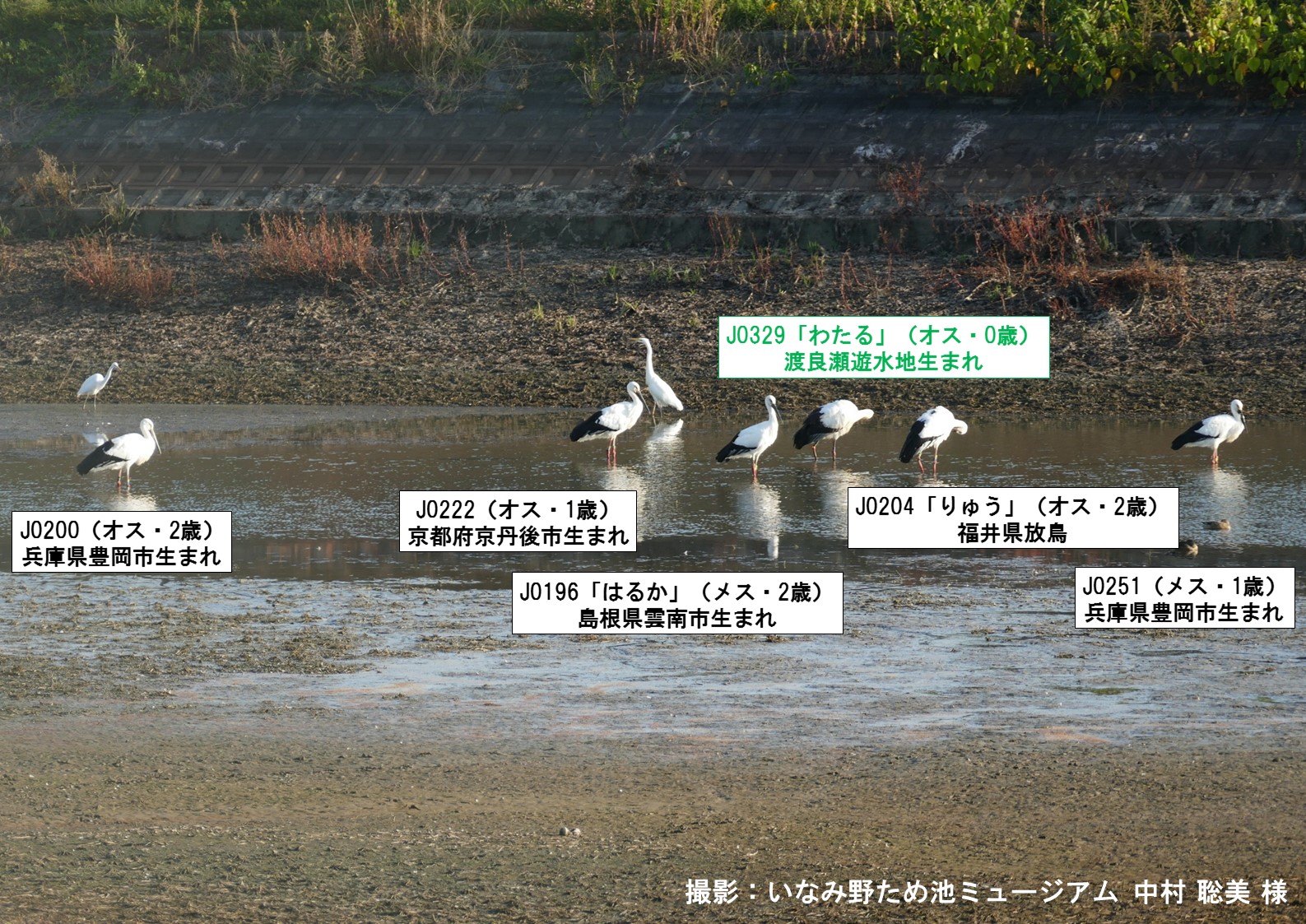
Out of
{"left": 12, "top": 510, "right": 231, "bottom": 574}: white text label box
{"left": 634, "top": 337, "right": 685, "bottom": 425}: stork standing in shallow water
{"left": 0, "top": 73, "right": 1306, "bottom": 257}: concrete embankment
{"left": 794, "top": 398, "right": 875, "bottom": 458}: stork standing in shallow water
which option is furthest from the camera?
{"left": 0, "top": 73, "right": 1306, "bottom": 257}: concrete embankment

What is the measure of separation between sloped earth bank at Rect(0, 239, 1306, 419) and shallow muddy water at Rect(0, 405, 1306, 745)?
3208 millimetres

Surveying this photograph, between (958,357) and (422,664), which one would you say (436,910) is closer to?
(422,664)

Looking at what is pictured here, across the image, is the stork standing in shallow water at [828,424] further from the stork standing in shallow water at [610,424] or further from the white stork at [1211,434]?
the white stork at [1211,434]

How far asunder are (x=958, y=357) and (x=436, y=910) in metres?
17.3

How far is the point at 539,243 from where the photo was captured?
2655cm

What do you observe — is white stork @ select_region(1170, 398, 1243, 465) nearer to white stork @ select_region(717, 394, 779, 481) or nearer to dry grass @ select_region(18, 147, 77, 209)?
white stork @ select_region(717, 394, 779, 481)

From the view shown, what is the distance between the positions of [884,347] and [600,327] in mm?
3752

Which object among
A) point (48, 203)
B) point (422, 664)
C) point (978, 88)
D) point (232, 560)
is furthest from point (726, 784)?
point (48, 203)

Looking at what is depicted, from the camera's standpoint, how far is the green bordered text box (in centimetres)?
2220

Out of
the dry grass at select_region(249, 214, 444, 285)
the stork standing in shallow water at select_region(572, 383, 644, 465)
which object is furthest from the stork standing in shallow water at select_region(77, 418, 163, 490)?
the dry grass at select_region(249, 214, 444, 285)

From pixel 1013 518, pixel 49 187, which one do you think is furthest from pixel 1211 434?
pixel 49 187

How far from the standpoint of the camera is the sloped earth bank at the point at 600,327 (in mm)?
21297

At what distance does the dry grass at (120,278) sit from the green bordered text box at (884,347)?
8263mm

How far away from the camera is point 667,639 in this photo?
33.1 ft
